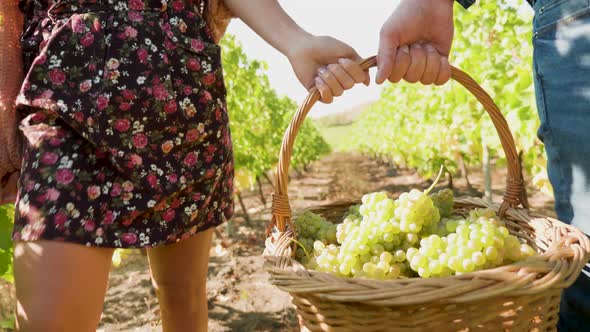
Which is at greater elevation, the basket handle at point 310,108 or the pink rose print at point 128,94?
the pink rose print at point 128,94

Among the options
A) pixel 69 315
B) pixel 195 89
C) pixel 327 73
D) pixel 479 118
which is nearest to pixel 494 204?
pixel 327 73

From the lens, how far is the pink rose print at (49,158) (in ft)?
3.83

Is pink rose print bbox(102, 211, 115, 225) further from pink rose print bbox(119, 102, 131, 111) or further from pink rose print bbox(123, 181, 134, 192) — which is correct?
pink rose print bbox(119, 102, 131, 111)

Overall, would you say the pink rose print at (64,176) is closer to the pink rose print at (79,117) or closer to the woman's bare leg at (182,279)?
the pink rose print at (79,117)

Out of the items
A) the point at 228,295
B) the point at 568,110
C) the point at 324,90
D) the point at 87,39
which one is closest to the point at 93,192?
the point at 87,39

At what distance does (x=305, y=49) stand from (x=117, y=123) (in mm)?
552

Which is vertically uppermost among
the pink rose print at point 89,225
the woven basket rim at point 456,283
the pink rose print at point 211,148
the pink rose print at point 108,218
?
the pink rose print at point 211,148

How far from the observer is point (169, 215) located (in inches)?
53.6

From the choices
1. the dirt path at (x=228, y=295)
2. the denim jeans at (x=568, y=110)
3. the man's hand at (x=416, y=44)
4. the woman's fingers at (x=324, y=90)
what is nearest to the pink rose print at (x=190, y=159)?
the woman's fingers at (x=324, y=90)

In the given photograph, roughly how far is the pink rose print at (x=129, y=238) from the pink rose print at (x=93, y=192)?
0.12m

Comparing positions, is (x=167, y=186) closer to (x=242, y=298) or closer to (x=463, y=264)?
(x=463, y=264)

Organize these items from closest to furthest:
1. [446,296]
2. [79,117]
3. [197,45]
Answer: [446,296]
[79,117]
[197,45]

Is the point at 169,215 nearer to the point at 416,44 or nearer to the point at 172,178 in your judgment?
the point at 172,178

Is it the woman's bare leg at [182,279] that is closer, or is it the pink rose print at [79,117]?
the pink rose print at [79,117]
